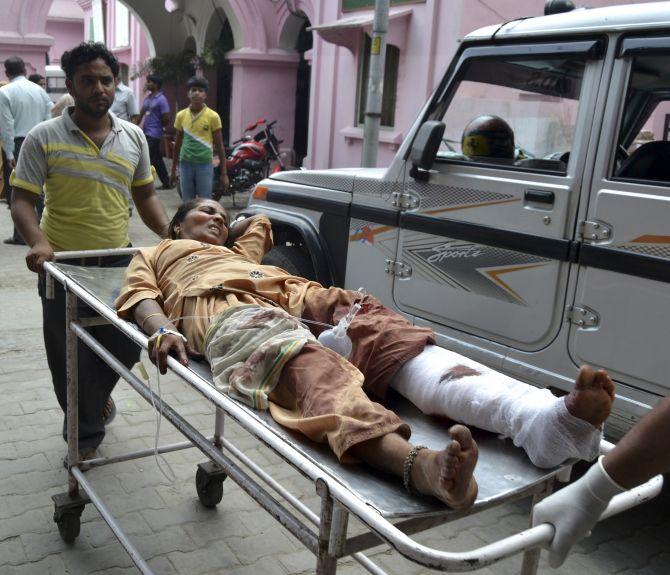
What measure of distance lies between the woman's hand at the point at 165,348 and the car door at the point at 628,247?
69.9 inches

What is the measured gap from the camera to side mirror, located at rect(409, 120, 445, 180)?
12.0 feet

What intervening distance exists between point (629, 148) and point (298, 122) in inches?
491

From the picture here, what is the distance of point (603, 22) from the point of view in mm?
3244

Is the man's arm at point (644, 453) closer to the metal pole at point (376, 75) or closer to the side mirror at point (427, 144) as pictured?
the side mirror at point (427, 144)

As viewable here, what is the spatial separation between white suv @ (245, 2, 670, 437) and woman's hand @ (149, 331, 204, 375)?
1.71 metres

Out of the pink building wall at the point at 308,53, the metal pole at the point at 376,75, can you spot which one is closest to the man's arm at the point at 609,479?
the pink building wall at the point at 308,53

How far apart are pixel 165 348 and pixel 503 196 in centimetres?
184

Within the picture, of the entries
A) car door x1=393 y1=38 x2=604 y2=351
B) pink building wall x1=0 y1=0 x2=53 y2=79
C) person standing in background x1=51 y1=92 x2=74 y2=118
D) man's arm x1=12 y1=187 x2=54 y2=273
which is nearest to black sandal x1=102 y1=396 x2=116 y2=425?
man's arm x1=12 y1=187 x2=54 y2=273

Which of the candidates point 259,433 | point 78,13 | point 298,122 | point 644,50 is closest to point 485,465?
point 259,433

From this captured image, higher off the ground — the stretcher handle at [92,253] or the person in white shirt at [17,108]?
the person in white shirt at [17,108]

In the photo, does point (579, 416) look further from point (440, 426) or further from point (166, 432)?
point (166, 432)

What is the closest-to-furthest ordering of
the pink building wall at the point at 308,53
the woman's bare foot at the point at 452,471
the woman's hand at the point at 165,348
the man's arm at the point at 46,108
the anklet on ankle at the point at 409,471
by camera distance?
the woman's bare foot at the point at 452,471
the anklet on ankle at the point at 409,471
the woman's hand at the point at 165,348
the man's arm at the point at 46,108
the pink building wall at the point at 308,53

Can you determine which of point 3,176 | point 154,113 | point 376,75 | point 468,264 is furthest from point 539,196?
point 154,113

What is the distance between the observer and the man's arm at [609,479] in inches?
58.6
